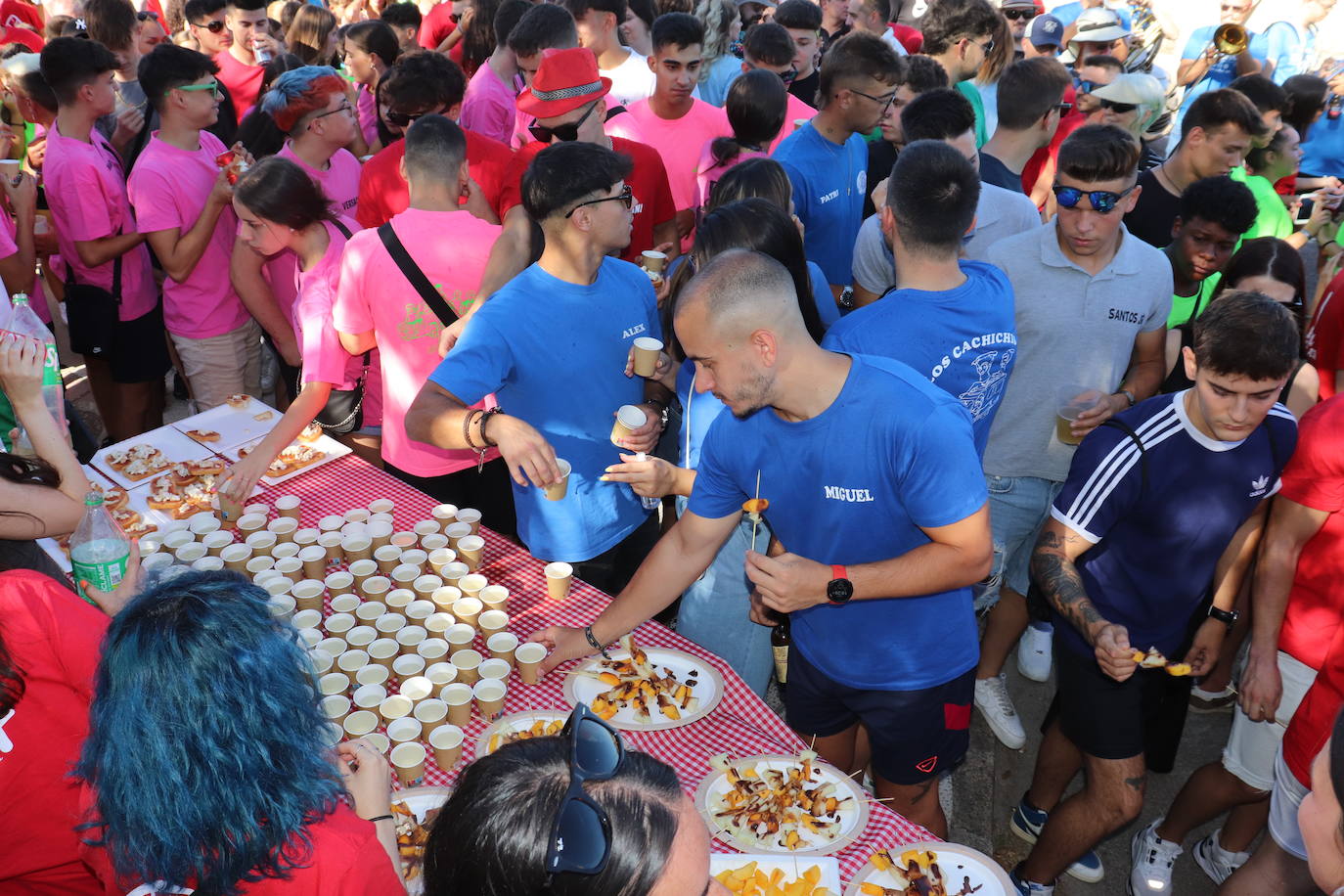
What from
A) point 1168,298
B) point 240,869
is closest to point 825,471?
point 240,869

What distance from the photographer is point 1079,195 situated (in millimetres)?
3779

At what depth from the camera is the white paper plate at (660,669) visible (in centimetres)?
274

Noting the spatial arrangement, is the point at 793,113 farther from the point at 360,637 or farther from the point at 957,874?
the point at 957,874

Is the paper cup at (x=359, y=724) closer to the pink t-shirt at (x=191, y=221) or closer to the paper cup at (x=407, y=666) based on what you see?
the paper cup at (x=407, y=666)

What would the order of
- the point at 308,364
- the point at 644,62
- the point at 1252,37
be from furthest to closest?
the point at 1252,37, the point at 644,62, the point at 308,364

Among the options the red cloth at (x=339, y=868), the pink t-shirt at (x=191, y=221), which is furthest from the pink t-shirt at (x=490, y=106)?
the red cloth at (x=339, y=868)

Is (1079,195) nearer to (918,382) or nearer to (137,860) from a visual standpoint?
(918,382)

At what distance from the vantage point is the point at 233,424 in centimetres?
447

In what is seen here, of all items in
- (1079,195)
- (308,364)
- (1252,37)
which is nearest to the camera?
(1079,195)

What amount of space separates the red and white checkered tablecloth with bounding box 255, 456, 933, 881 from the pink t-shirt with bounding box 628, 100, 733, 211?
296 centimetres

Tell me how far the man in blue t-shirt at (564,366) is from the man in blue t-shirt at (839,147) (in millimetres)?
1738

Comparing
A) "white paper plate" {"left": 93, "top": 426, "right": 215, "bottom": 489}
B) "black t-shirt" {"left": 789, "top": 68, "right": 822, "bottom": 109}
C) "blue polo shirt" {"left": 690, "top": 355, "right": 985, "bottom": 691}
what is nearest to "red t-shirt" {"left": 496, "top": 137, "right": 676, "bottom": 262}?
"white paper plate" {"left": 93, "top": 426, "right": 215, "bottom": 489}

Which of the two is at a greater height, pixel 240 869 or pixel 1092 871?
pixel 240 869

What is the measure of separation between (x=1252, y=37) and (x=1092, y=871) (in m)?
8.46
